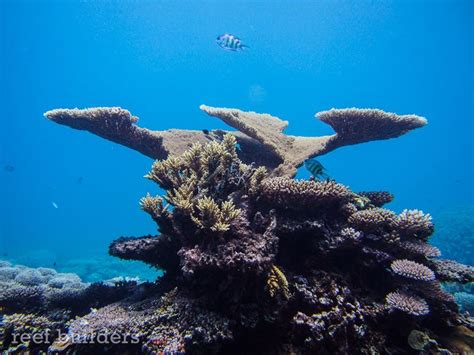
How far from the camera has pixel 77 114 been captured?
18.0 ft

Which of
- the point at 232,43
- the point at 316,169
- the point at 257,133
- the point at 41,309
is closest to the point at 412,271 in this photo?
the point at 316,169

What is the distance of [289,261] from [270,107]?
10290 cm

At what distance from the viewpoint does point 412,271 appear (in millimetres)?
3736

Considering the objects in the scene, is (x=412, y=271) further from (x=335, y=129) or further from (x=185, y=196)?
(x=335, y=129)

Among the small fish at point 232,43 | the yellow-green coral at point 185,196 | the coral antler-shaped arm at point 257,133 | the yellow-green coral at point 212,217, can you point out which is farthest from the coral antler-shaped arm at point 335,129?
the small fish at point 232,43

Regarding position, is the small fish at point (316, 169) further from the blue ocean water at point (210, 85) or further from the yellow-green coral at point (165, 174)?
the blue ocean water at point (210, 85)

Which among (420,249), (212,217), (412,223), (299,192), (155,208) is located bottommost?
(420,249)

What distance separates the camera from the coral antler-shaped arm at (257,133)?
5617 millimetres

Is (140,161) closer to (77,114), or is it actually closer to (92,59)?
(92,59)

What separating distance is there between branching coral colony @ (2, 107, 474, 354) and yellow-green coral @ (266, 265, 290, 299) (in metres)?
0.01

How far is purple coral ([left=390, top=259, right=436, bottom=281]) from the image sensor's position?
3673mm

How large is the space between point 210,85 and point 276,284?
107 m

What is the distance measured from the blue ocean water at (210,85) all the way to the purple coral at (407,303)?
69.4 m

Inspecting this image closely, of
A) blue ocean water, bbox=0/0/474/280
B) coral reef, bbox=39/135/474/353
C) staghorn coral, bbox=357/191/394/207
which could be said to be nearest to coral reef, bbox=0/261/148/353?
coral reef, bbox=39/135/474/353
